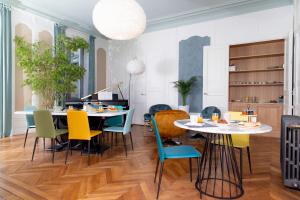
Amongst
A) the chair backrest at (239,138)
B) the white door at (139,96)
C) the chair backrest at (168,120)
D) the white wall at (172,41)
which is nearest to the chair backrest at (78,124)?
the chair backrest at (168,120)

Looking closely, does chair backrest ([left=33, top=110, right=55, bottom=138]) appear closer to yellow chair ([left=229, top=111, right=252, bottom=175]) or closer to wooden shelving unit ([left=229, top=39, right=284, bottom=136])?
yellow chair ([left=229, top=111, right=252, bottom=175])

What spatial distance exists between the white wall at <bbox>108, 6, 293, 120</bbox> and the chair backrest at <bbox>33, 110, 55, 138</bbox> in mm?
4109

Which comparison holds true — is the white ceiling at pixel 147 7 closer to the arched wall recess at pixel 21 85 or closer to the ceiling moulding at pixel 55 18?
the ceiling moulding at pixel 55 18

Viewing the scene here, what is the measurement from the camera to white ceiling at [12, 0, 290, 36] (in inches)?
199

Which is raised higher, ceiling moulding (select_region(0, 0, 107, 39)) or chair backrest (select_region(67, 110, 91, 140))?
ceiling moulding (select_region(0, 0, 107, 39))

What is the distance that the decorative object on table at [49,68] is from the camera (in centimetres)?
426

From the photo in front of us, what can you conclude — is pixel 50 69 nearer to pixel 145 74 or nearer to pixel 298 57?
pixel 145 74

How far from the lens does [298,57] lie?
3691 millimetres

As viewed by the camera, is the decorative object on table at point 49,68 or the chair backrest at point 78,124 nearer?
the chair backrest at point 78,124

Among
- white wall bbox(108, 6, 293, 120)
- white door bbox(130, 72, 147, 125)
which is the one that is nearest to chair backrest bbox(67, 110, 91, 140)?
white wall bbox(108, 6, 293, 120)

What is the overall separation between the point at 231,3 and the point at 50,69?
4550 mm

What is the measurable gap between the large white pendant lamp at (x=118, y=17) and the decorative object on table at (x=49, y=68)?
79.5 inches

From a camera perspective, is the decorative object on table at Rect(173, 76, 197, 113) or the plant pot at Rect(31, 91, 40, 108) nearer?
the plant pot at Rect(31, 91, 40, 108)

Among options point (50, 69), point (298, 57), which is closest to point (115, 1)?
point (50, 69)
